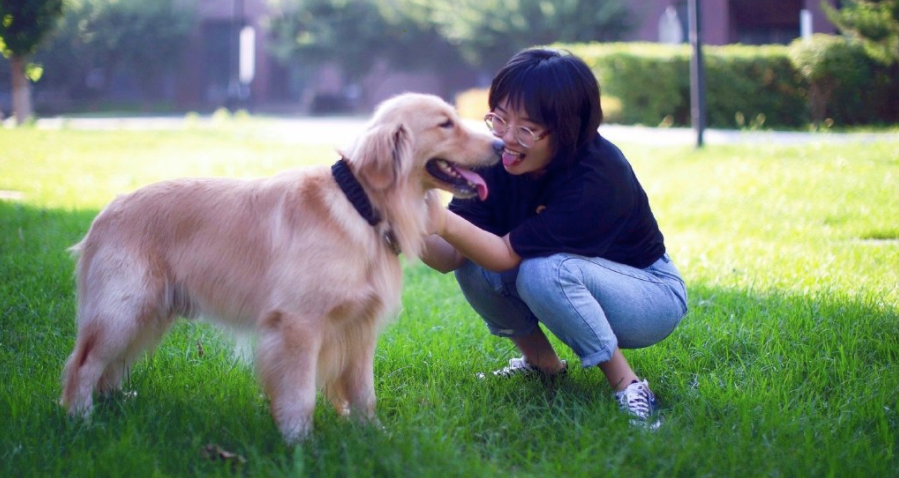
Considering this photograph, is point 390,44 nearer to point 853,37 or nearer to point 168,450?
point 853,37

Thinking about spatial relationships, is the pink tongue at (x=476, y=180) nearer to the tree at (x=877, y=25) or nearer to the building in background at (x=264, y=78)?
the tree at (x=877, y=25)

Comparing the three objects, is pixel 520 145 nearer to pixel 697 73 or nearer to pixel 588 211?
pixel 588 211

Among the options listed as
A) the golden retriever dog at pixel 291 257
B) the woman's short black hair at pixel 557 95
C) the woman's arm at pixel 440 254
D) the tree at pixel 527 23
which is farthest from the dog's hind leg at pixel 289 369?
the tree at pixel 527 23

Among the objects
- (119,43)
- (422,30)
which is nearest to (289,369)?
(422,30)

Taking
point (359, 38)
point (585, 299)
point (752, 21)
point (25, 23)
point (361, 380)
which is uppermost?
point (359, 38)

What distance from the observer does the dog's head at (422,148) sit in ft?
9.43

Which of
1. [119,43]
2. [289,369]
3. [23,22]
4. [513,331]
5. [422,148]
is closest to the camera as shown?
[289,369]

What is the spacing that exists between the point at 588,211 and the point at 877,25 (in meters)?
14.2

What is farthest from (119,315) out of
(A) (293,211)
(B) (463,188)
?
(B) (463,188)

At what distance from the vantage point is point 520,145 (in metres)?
3.22

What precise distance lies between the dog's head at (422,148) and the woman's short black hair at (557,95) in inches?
9.4

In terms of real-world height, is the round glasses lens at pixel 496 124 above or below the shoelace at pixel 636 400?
above

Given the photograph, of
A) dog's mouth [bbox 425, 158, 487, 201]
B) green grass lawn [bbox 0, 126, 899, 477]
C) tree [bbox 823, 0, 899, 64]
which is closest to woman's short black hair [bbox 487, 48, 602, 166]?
dog's mouth [bbox 425, 158, 487, 201]

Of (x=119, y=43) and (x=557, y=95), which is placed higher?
(x=119, y=43)
